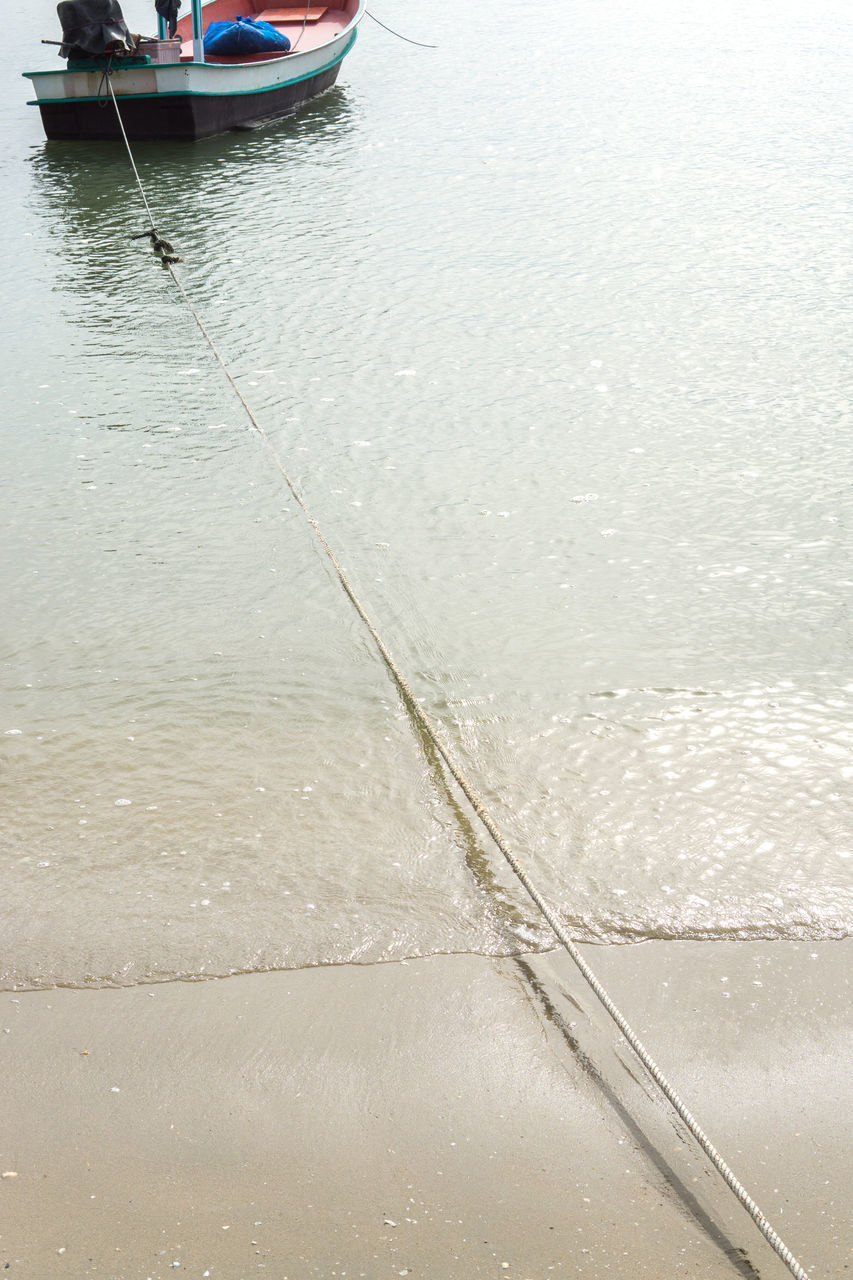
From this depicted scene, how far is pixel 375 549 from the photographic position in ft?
17.0

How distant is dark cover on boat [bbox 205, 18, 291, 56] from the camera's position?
47.7ft

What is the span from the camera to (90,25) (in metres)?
12.8

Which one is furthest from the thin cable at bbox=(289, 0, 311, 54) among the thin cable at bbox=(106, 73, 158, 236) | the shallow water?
the shallow water

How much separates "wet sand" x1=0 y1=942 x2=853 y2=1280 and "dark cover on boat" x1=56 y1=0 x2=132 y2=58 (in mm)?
12725

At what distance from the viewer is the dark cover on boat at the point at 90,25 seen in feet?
41.6

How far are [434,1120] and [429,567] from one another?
286cm

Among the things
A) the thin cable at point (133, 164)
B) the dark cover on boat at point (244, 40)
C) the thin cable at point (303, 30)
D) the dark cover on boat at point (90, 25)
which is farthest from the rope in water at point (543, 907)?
the thin cable at point (303, 30)

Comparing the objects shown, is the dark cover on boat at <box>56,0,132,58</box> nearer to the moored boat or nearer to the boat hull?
the moored boat

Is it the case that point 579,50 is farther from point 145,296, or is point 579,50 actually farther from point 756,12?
point 145,296

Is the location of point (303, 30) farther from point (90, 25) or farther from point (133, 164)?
point (133, 164)

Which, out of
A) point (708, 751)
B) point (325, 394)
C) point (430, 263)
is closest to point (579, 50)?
point (430, 263)

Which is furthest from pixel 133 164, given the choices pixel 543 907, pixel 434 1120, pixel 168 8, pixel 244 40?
pixel 434 1120

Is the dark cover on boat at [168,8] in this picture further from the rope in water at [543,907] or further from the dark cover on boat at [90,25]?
the rope in water at [543,907]

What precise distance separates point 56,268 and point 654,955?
8204mm
